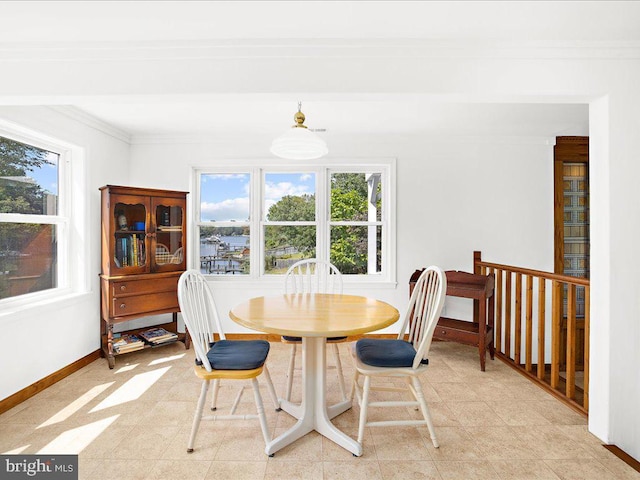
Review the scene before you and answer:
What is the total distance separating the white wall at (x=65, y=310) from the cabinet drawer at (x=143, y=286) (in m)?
0.31

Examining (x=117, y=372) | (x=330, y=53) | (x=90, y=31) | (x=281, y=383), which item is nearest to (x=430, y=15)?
(x=330, y=53)

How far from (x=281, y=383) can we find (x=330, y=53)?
244 cm

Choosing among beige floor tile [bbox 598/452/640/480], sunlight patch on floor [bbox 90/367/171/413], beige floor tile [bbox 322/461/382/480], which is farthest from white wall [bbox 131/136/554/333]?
beige floor tile [bbox 322/461/382/480]

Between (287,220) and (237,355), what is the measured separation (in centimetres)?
226

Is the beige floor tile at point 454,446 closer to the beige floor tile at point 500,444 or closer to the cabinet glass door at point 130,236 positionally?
the beige floor tile at point 500,444

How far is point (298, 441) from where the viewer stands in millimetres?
2049

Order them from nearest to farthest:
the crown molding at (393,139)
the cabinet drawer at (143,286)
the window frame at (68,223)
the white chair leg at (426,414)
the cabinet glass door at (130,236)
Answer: the white chair leg at (426,414), the window frame at (68,223), the cabinet drawer at (143,286), the cabinet glass door at (130,236), the crown molding at (393,139)

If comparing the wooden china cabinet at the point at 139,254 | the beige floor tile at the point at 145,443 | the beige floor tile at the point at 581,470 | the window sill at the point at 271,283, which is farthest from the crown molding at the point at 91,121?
the beige floor tile at the point at 581,470

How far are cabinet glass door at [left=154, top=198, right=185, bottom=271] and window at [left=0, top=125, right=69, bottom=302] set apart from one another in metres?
0.79

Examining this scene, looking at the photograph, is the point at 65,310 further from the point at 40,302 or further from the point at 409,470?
the point at 409,470

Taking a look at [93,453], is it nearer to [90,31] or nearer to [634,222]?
[90,31]

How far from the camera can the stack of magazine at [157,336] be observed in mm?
3531

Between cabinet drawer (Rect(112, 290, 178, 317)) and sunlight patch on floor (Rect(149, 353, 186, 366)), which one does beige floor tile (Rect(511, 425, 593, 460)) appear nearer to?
sunlight patch on floor (Rect(149, 353, 186, 366))

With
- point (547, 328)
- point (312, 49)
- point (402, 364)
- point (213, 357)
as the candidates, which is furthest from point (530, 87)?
point (547, 328)
